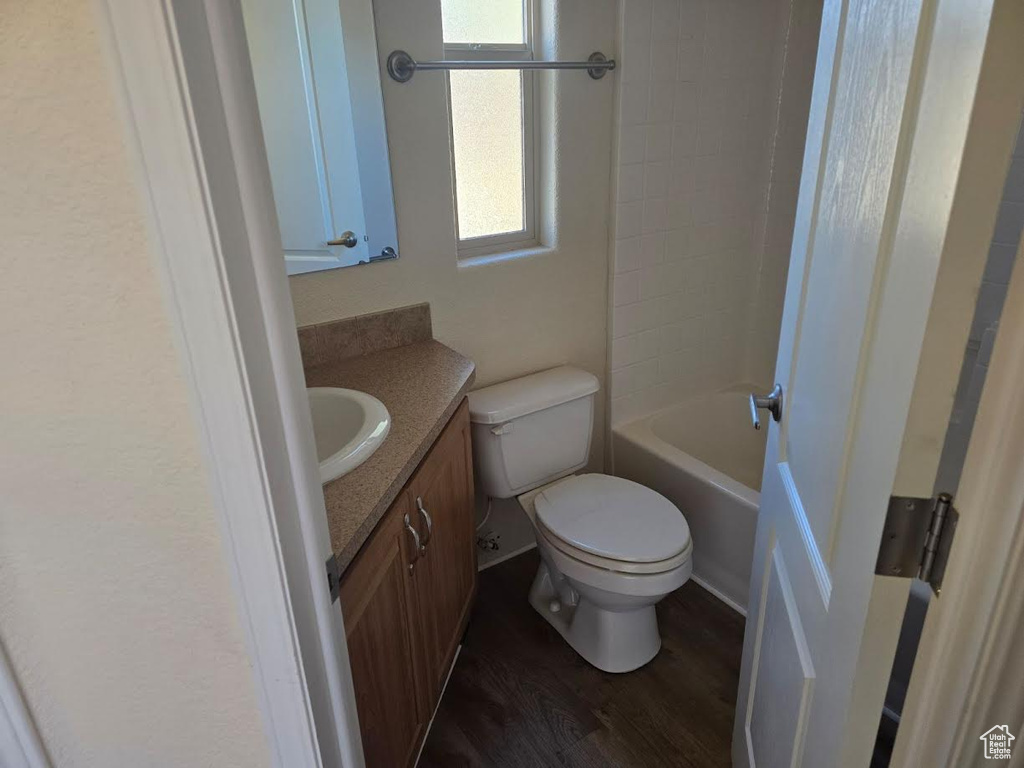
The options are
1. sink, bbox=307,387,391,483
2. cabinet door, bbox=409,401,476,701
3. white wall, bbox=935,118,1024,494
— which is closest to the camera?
white wall, bbox=935,118,1024,494

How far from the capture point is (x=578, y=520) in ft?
6.15

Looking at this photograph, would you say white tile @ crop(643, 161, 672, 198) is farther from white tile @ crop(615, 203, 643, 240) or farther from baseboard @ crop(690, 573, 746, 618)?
baseboard @ crop(690, 573, 746, 618)

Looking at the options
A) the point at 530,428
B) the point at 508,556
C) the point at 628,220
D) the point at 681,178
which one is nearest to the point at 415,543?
the point at 530,428

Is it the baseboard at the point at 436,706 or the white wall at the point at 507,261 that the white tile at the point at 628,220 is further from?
the baseboard at the point at 436,706

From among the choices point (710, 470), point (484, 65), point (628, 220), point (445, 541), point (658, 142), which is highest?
point (484, 65)

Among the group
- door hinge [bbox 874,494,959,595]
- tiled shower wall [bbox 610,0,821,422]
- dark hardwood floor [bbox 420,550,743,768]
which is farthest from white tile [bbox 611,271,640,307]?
door hinge [bbox 874,494,959,595]

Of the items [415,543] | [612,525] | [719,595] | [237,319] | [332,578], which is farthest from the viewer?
[719,595]

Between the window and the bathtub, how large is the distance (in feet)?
2.74

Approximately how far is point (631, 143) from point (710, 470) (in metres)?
1.06

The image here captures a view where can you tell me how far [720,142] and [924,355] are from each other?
185 centimetres

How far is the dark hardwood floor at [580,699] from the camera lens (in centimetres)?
168

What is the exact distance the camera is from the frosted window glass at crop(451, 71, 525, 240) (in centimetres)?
189

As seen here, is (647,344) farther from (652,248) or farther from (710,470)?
(710,470)

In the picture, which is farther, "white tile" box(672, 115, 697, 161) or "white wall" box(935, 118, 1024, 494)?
"white tile" box(672, 115, 697, 161)
